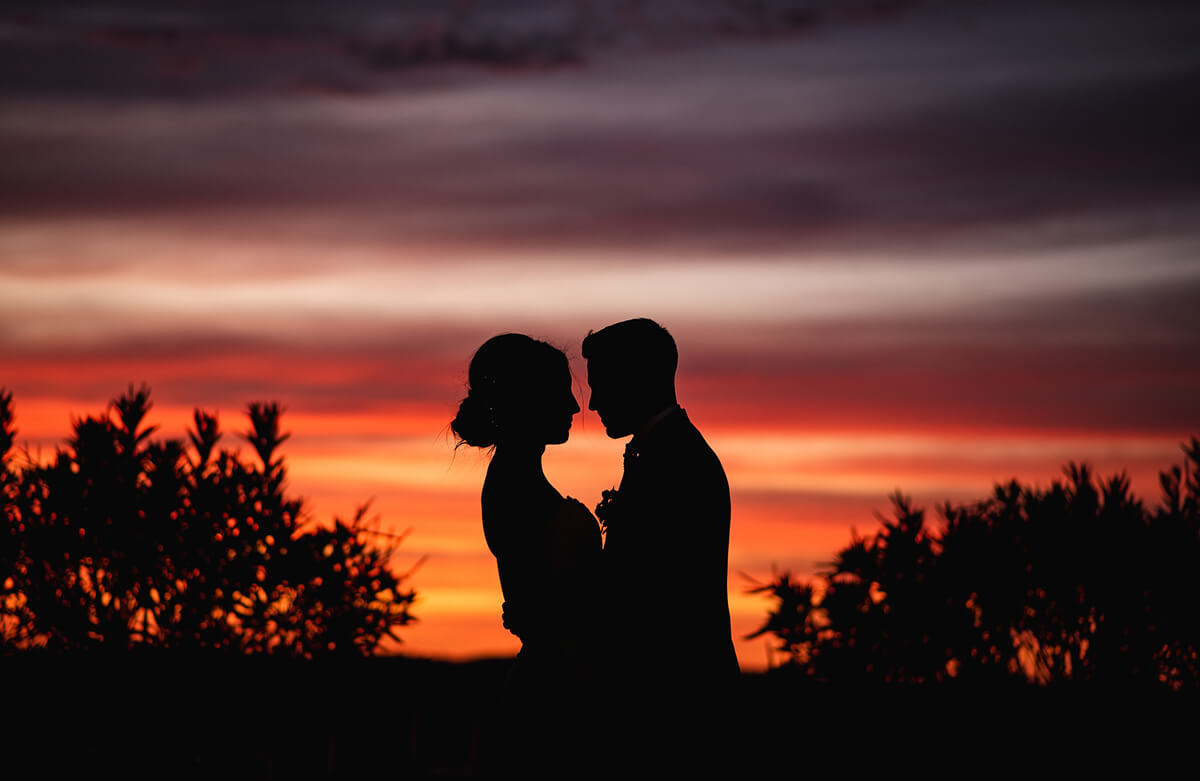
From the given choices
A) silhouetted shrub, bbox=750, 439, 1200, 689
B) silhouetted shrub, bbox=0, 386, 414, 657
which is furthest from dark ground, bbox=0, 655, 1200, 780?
silhouetted shrub, bbox=750, 439, 1200, 689

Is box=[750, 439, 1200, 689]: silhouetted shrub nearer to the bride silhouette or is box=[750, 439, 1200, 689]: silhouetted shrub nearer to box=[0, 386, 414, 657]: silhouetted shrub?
box=[0, 386, 414, 657]: silhouetted shrub

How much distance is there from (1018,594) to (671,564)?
22.5 meters

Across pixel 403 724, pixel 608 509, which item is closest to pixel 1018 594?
pixel 403 724

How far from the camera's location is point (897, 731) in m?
14.5

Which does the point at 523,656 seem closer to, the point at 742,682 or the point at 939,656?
the point at 742,682

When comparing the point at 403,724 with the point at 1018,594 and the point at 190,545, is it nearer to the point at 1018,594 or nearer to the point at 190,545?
the point at 190,545

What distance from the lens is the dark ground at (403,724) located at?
563 inches

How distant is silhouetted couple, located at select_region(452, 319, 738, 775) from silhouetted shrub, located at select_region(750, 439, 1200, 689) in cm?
1872

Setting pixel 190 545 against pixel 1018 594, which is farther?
pixel 1018 594

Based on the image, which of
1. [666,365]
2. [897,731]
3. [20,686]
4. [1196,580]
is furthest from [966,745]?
[1196,580]

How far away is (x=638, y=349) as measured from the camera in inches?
271

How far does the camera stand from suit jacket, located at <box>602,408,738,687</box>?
6.32 m

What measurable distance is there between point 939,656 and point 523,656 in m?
21.6

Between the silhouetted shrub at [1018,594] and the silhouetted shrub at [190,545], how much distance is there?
811 centimetres
